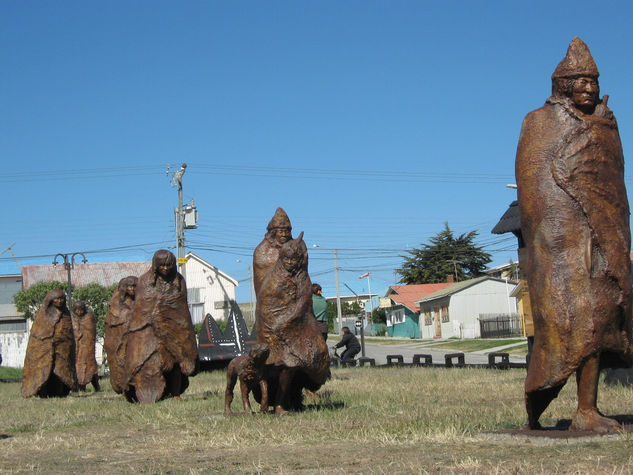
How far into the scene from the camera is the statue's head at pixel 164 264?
47.8 feet

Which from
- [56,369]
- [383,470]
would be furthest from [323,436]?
[56,369]

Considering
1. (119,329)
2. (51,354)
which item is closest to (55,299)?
(51,354)

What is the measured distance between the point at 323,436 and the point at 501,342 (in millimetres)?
35104

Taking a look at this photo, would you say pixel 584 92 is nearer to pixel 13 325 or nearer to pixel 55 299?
pixel 55 299

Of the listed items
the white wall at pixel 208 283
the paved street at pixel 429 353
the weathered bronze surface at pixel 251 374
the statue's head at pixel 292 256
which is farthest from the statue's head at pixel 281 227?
the white wall at pixel 208 283

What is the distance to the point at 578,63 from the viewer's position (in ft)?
24.3

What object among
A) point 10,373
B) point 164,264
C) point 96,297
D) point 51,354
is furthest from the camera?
point 96,297

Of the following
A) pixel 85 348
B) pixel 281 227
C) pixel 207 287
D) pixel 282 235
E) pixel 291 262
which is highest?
pixel 207 287

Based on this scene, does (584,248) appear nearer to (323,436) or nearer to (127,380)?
Answer: (323,436)

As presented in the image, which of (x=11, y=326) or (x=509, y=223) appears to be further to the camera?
(x=11, y=326)

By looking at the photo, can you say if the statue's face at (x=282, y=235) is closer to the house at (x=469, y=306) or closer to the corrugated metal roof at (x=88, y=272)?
the corrugated metal roof at (x=88, y=272)

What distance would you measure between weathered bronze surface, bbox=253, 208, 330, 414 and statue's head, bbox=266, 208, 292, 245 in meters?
2.23

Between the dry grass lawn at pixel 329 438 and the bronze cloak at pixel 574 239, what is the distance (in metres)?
0.66

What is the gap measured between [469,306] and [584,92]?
52961 mm
